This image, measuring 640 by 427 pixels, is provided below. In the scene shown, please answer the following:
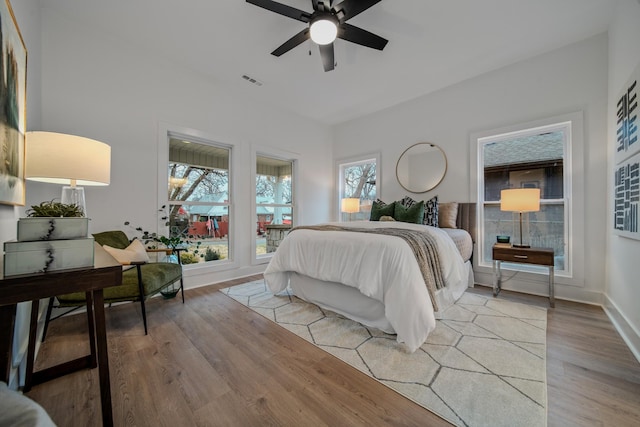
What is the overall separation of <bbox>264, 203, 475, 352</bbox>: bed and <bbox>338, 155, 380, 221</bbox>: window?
1908 mm

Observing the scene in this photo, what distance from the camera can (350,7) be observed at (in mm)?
2006

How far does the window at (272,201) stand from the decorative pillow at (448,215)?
250cm

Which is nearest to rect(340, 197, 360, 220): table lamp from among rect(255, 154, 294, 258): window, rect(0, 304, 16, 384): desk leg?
rect(255, 154, 294, 258): window

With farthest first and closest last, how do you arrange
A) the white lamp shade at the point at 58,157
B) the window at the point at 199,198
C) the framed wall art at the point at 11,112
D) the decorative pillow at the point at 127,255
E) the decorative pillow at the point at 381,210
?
the decorative pillow at the point at 381,210
the window at the point at 199,198
the decorative pillow at the point at 127,255
the white lamp shade at the point at 58,157
the framed wall art at the point at 11,112

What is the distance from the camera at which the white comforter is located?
1764 mm

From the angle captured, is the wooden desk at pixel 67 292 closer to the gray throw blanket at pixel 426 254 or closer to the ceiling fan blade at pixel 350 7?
the gray throw blanket at pixel 426 254

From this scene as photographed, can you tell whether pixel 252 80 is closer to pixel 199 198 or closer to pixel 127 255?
pixel 199 198

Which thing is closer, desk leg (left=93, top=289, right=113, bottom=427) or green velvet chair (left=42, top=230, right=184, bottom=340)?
desk leg (left=93, top=289, right=113, bottom=427)

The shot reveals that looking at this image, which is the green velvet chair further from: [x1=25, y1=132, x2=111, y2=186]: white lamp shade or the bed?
the bed

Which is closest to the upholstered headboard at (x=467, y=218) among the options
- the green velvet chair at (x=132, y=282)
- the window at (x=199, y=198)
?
the window at (x=199, y=198)

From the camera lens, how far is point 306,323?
2209 mm

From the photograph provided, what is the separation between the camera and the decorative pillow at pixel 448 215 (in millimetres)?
3393

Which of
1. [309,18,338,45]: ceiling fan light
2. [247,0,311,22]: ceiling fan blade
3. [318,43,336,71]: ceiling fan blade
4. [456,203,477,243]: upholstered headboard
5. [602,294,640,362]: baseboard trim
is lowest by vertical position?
[602,294,640,362]: baseboard trim

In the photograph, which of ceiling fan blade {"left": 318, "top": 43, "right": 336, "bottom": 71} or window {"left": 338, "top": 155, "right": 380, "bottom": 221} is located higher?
ceiling fan blade {"left": 318, "top": 43, "right": 336, "bottom": 71}
